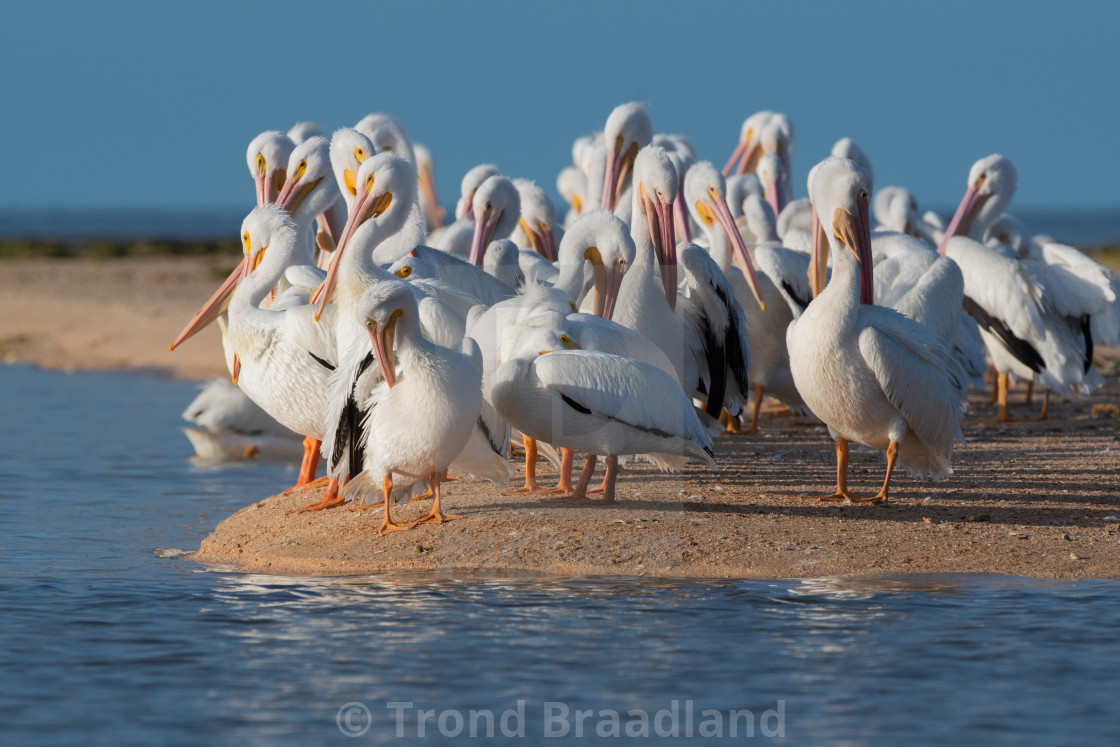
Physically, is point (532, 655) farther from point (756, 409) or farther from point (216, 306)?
point (756, 409)

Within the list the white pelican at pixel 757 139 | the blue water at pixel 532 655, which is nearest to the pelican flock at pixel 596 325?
the blue water at pixel 532 655

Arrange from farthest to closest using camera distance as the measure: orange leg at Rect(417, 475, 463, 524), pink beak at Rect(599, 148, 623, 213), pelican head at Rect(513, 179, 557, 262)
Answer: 1. pelican head at Rect(513, 179, 557, 262)
2. pink beak at Rect(599, 148, 623, 213)
3. orange leg at Rect(417, 475, 463, 524)

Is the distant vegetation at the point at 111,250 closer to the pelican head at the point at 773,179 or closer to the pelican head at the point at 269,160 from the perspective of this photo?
the pelican head at the point at 773,179

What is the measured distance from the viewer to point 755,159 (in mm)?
13266

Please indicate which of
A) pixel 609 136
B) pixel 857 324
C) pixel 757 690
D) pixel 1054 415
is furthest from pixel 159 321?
pixel 757 690

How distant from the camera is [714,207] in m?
8.43

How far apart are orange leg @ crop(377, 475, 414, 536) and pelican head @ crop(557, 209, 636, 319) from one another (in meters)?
1.44

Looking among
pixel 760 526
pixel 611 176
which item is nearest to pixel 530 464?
pixel 760 526

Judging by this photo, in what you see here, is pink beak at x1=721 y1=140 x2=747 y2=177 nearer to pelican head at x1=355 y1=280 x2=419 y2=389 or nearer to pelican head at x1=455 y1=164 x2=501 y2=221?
pelican head at x1=455 y1=164 x2=501 y2=221

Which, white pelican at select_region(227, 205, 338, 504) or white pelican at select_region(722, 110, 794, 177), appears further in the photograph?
white pelican at select_region(722, 110, 794, 177)

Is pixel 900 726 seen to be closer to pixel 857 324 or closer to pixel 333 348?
Result: pixel 857 324

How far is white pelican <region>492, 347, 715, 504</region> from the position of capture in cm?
544

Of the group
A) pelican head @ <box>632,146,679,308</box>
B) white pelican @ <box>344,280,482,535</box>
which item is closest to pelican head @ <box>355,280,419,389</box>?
white pelican @ <box>344,280,482,535</box>

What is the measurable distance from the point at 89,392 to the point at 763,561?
8332 mm
